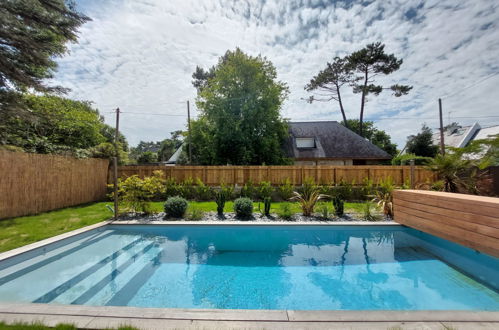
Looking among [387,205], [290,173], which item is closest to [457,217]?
[387,205]

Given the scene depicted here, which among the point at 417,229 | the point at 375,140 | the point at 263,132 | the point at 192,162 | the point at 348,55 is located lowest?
the point at 417,229

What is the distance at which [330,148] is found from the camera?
19281mm

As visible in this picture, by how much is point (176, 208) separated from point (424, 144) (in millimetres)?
24475

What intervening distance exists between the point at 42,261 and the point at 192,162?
17.3 metres

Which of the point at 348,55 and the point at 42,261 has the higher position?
the point at 348,55

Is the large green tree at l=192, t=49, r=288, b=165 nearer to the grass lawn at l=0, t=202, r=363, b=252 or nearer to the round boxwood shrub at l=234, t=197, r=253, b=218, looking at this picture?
the grass lawn at l=0, t=202, r=363, b=252

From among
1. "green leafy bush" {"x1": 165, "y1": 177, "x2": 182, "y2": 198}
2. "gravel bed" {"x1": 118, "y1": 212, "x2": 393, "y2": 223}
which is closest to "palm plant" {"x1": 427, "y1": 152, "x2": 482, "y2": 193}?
"gravel bed" {"x1": 118, "y1": 212, "x2": 393, "y2": 223}

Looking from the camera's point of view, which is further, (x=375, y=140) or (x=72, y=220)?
(x=375, y=140)

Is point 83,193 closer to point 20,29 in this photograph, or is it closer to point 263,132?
point 20,29

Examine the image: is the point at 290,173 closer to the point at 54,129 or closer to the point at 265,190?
the point at 265,190

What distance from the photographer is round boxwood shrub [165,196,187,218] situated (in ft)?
24.7

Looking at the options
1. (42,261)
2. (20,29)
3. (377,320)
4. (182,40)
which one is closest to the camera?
(377,320)

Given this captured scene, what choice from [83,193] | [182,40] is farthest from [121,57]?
[83,193]

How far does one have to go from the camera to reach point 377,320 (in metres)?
2.20
